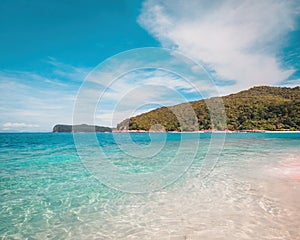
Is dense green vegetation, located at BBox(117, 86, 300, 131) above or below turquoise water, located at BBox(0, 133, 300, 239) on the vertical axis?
above

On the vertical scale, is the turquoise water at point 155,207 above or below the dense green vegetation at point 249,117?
below

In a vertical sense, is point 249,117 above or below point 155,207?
above

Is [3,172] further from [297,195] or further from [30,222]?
[297,195]

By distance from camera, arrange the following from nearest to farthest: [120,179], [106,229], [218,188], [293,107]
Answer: [106,229] < [218,188] < [120,179] < [293,107]

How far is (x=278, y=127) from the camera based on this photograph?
8319 cm

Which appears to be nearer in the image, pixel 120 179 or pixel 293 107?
pixel 120 179

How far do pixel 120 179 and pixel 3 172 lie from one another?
7.15 m

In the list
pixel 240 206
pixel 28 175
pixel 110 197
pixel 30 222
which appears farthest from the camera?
pixel 28 175

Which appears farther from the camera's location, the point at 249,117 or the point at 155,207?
the point at 249,117

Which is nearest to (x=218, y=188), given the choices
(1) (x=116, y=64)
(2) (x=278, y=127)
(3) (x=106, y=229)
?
(3) (x=106, y=229)

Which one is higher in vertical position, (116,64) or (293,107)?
(293,107)

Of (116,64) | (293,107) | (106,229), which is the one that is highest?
(293,107)

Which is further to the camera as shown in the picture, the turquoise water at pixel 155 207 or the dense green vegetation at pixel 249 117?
the dense green vegetation at pixel 249 117

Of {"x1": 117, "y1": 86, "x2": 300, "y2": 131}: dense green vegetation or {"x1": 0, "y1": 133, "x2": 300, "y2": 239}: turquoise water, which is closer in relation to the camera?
{"x1": 0, "y1": 133, "x2": 300, "y2": 239}: turquoise water
